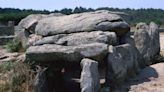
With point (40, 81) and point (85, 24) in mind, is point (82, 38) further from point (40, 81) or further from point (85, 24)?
point (40, 81)

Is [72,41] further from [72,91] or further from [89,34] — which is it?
[72,91]

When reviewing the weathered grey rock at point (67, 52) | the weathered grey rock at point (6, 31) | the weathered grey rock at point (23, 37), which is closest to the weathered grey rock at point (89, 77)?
the weathered grey rock at point (67, 52)

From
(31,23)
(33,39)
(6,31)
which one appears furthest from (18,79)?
(6,31)

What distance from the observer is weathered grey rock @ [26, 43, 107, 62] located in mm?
11078

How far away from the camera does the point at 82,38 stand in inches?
464

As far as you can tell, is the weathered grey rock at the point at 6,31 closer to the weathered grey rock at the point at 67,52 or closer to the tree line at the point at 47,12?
the tree line at the point at 47,12

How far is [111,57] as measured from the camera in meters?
11.3

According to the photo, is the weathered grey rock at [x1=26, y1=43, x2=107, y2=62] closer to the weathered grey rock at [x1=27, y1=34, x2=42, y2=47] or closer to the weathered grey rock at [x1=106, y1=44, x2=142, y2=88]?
the weathered grey rock at [x1=106, y1=44, x2=142, y2=88]

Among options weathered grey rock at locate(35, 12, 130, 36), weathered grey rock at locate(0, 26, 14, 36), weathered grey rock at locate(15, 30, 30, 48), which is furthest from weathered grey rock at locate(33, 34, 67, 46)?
weathered grey rock at locate(0, 26, 14, 36)

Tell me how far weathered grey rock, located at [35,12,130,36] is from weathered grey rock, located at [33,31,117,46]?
1.04ft

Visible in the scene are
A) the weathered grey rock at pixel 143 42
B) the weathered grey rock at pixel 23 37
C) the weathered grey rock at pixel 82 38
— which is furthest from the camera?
the weathered grey rock at pixel 23 37

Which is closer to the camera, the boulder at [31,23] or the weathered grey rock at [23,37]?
the boulder at [31,23]

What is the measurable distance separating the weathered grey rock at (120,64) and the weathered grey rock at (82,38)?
279 millimetres

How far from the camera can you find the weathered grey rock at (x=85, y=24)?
12.3 m
